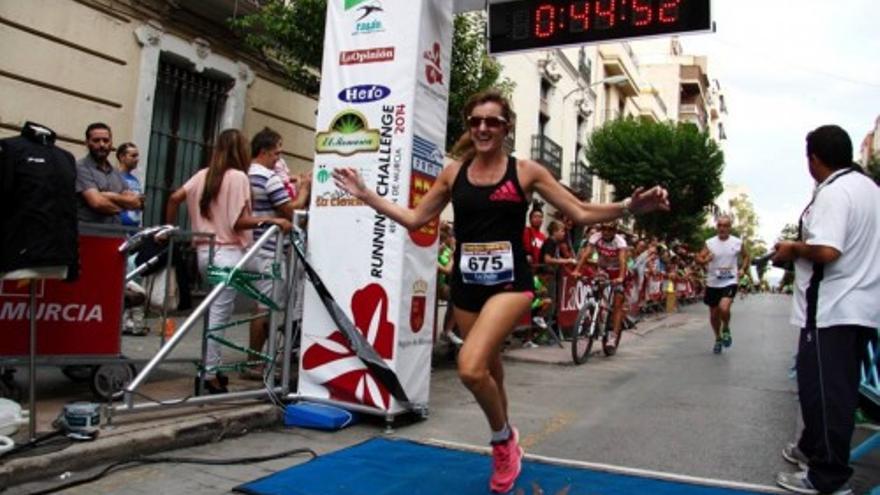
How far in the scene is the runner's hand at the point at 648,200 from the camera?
3.65 m

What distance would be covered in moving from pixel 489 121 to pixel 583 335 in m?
6.03

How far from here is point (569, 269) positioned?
1102 cm

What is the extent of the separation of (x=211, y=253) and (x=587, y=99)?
32489 mm

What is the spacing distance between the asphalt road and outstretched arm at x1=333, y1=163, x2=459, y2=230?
1.61 metres

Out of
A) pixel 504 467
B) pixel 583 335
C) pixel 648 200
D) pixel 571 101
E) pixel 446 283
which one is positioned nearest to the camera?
pixel 648 200

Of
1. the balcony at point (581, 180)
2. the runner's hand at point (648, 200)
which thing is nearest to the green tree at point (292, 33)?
the runner's hand at point (648, 200)

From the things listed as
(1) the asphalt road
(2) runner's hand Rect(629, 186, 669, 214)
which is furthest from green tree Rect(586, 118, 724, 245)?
(2) runner's hand Rect(629, 186, 669, 214)

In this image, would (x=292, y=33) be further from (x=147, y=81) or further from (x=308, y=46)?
(x=147, y=81)

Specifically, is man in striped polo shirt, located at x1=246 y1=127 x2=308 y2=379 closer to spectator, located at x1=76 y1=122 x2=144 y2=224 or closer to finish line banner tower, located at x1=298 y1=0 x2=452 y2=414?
finish line banner tower, located at x1=298 y1=0 x2=452 y2=414

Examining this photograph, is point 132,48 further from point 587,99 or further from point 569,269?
point 587,99

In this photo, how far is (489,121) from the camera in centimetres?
413

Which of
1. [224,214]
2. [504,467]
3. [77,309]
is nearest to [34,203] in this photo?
[77,309]

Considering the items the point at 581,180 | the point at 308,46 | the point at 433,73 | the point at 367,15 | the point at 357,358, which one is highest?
the point at 581,180

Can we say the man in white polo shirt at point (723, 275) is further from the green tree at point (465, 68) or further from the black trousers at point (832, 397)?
the black trousers at point (832, 397)
